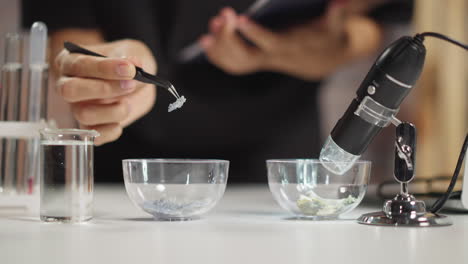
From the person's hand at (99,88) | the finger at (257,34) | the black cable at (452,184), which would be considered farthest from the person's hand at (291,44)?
the black cable at (452,184)

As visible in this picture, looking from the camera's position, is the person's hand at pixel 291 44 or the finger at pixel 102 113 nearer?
the finger at pixel 102 113

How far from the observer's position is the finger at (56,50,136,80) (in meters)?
0.77

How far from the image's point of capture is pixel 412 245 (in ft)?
1.86

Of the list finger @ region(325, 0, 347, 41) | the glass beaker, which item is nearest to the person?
finger @ region(325, 0, 347, 41)

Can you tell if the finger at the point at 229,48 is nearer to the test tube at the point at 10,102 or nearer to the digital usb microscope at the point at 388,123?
the test tube at the point at 10,102

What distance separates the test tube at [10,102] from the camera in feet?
2.83

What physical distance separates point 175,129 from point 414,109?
1.15m

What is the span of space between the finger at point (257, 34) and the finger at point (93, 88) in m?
1.38

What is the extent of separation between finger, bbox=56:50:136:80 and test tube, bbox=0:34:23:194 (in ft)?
0.22

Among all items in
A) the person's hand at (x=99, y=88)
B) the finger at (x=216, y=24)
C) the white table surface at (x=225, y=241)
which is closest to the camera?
the white table surface at (x=225, y=241)

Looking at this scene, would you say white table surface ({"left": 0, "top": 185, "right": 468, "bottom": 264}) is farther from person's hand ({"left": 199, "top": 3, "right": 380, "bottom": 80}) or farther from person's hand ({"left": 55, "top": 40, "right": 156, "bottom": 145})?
person's hand ({"left": 199, "top": 3, "right": 380, "bottom": 80})

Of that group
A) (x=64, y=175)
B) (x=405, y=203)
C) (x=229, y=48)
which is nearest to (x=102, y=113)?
(x=64, y=175)

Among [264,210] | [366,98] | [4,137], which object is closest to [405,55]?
[366,98]

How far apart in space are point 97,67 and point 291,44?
4.99ft
